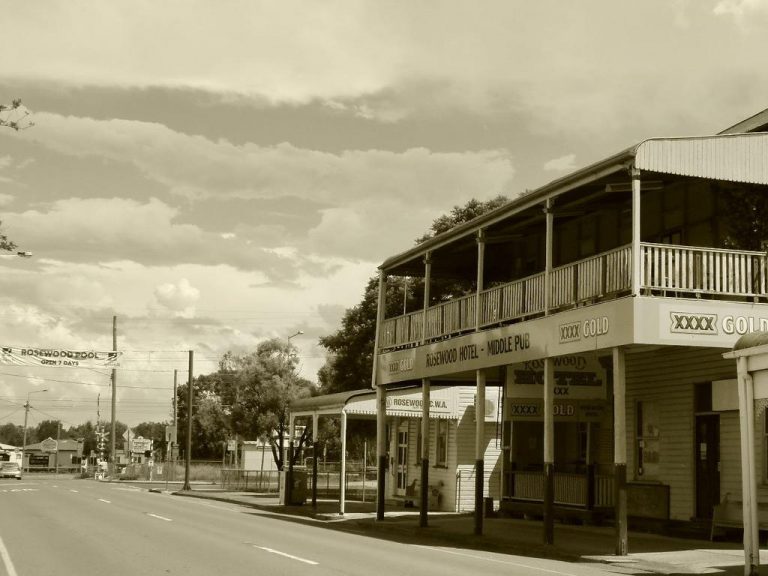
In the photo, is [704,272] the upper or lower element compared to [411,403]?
upper

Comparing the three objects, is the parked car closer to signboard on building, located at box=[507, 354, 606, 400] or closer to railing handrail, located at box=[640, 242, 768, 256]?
signboard on building, located at box=[507, 354, 606, 400]

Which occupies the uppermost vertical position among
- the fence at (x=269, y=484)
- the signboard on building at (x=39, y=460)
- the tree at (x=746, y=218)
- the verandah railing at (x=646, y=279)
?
the tree at (x=746, y=218)

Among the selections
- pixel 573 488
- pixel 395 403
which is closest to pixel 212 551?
pixel 573 488

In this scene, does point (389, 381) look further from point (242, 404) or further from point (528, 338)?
point (242, 404)

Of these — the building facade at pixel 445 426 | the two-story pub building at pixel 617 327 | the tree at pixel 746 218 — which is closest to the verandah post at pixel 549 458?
the two-story pub building at pixel 617 327

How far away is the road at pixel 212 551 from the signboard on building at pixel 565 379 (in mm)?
4942

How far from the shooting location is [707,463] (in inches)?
863

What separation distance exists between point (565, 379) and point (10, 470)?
53229 mm

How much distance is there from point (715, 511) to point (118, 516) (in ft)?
46.7

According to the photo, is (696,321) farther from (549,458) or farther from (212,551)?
(212,551)

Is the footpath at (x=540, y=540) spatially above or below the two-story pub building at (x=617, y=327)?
below

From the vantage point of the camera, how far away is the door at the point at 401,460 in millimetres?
39500

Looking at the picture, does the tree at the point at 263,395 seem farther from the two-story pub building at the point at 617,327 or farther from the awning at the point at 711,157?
the awning at the point at 711,157

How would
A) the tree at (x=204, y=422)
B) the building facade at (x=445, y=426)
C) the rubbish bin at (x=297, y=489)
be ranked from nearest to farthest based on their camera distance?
1. the building facade at (x=445, y=426)
2. the rubbish bin at (x=297, y=489)
3. the tree at (x=204, y=422)
